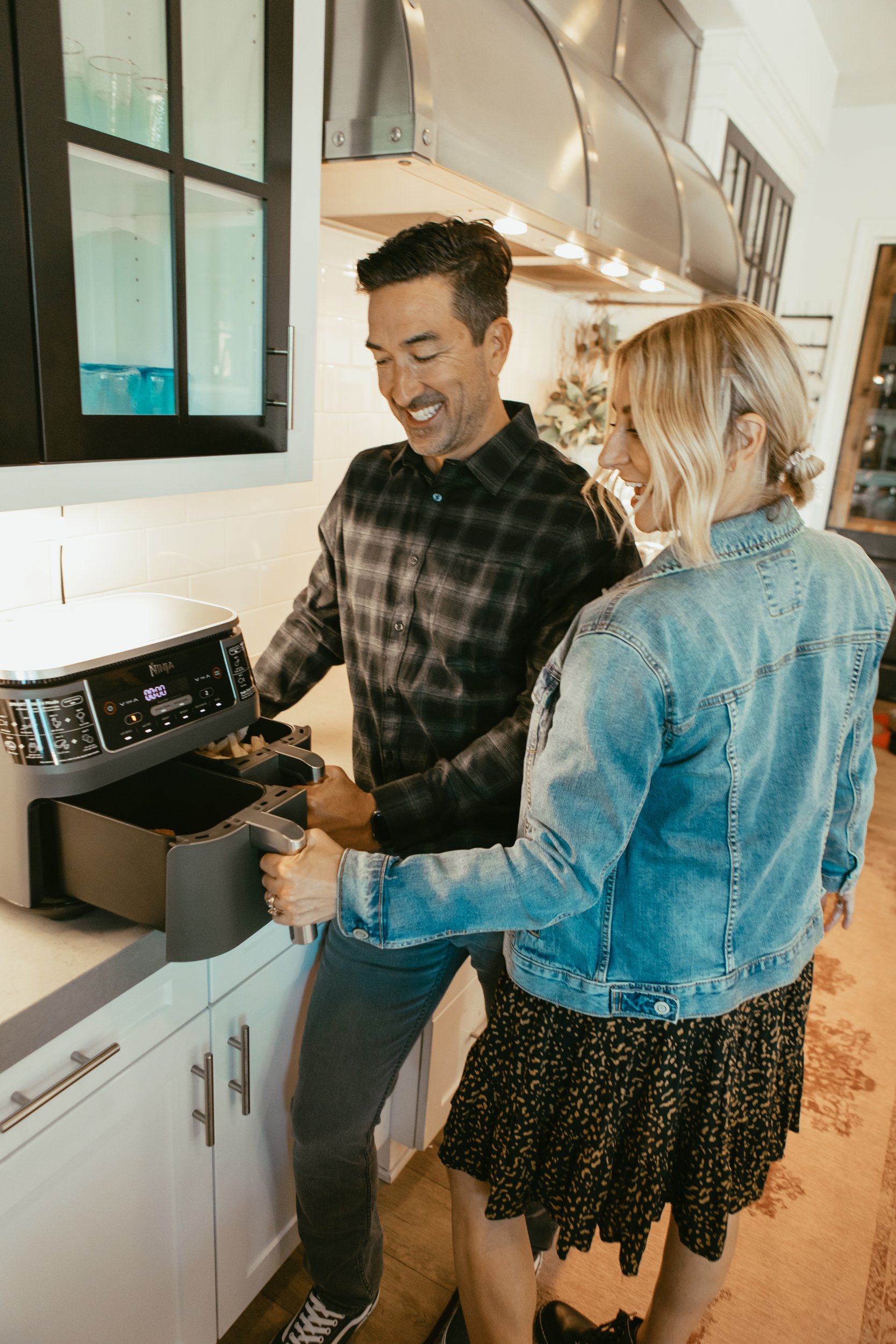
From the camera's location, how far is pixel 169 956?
97 cm

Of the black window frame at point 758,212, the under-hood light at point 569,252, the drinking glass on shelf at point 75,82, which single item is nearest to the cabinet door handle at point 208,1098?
the drinking glass on shelf at point 75,82

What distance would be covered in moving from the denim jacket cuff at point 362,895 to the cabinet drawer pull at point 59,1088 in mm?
301

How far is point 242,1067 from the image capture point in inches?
48.9

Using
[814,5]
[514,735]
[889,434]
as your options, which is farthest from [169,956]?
[889,434]

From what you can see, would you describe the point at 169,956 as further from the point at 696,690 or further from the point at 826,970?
the point at 826,970

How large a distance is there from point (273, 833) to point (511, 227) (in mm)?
1257

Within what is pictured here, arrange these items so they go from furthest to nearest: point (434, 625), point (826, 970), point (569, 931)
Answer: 1. point (826, 970)
2. point (434, 625)
3. point (569, 931)

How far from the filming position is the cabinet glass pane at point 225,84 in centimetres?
110

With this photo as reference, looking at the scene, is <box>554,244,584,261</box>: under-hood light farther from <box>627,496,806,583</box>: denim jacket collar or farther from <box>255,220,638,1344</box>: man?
<box>627,496,806,583</box>: denim jacket collar

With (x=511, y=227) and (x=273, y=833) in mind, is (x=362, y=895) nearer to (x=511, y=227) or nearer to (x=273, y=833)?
(x=273, y=833)

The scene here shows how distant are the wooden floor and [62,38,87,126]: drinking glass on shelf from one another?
5.67ft

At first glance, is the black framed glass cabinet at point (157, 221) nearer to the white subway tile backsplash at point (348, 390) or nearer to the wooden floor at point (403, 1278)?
the white subway tile backsplash at point (348, 390)

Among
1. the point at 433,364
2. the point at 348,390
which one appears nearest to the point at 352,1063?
the point at 433,364

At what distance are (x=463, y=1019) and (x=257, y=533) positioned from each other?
1065 mm
